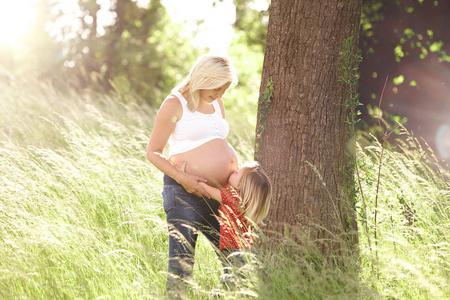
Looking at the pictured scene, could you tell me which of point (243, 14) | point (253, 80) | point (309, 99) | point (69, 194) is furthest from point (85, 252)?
point (253, 80)

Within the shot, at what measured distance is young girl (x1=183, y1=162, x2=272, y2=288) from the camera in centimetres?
303

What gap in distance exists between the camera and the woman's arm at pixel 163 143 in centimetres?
303

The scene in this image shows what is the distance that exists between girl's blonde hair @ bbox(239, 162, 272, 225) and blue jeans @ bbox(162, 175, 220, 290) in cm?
23

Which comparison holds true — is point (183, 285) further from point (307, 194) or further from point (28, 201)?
point (28, 201)

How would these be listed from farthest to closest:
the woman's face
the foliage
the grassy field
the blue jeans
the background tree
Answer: the background tree → the foliage → the woman's face → the blue jeans → the grassy field

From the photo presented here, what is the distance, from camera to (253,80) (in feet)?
60.7

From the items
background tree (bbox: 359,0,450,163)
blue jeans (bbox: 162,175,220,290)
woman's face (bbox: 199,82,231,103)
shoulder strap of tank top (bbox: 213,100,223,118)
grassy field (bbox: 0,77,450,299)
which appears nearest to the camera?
grassy field (bbox: 0,77,450,299)

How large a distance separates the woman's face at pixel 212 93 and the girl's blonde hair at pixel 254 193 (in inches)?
21.3

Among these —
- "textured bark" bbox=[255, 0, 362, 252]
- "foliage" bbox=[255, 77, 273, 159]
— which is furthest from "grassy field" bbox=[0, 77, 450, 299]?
"foliage" bbox=[255, 77, 273, 159]

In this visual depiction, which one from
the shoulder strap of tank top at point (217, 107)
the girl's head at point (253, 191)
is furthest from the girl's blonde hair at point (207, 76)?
the girl's head at point (253, 191)

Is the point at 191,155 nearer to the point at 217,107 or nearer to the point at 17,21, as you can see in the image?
the point at 217,107

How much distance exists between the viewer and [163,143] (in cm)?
316

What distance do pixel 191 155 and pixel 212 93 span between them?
1.43ft

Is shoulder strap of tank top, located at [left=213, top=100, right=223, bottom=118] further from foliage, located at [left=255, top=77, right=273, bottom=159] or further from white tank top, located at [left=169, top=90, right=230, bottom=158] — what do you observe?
foliage, located at [left=255, top=77, right=273, bottom=159]
